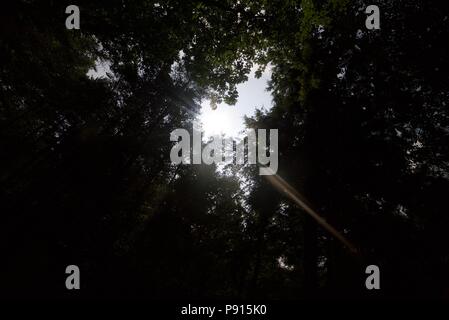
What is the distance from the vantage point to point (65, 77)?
11.7 metres

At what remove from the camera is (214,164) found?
24.8 metres

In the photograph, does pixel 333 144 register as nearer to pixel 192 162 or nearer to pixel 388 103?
pixel 388 103

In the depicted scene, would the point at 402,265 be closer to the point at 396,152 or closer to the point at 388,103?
the point at 396,152

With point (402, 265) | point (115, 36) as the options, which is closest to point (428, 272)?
point (402, 265)

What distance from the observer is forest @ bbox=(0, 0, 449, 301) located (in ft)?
27.0

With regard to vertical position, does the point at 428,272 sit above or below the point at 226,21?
below

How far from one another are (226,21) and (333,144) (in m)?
10.6

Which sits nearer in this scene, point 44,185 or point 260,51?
point 260,51

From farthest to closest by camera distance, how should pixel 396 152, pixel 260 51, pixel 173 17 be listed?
1. pixel 396 152
2. pixel 260 51
3. pixel 173 17

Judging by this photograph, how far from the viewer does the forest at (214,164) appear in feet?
27.0
